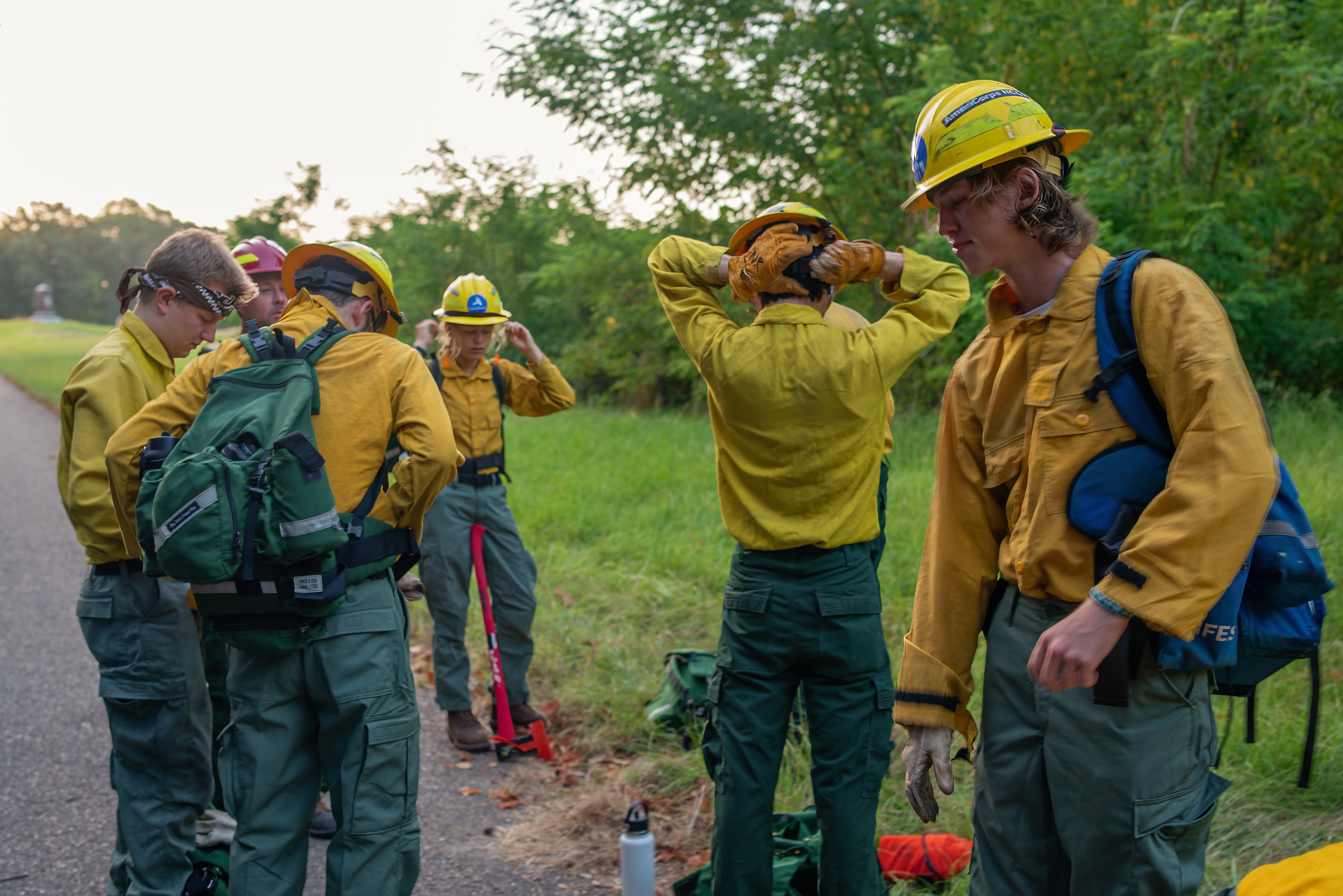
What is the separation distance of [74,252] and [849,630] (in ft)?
331

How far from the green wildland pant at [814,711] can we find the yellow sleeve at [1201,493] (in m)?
1.28

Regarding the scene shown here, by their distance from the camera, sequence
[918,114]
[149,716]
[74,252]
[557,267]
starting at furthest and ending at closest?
[74,252] < [557,267] < [918,114] < [149,716]

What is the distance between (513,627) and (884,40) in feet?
29.6

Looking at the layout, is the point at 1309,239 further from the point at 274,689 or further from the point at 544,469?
the point at 274,689

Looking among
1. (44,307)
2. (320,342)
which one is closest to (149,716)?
(320,342)

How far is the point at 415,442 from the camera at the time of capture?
2.75 m

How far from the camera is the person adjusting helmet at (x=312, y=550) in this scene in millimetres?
2398

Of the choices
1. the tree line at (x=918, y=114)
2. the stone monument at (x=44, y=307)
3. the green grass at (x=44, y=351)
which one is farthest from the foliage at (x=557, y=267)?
the stone monument at (x=44, y=307)

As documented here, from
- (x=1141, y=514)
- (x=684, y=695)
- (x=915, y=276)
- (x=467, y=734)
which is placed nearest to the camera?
(x=1141, y=514)

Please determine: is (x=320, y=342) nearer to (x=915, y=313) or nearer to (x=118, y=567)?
(x=118, y=567)

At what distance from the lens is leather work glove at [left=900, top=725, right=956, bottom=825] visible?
6.55 feet

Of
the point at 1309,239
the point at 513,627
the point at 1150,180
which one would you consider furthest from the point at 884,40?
the point at 513,627

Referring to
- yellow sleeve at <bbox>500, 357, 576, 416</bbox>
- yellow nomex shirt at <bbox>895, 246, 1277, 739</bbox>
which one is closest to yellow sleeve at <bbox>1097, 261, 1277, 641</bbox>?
yellow nomex shirt at <bbox>895, 246, 1277, 739</bbox>

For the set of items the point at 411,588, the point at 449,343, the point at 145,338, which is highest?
the point at 145,338
